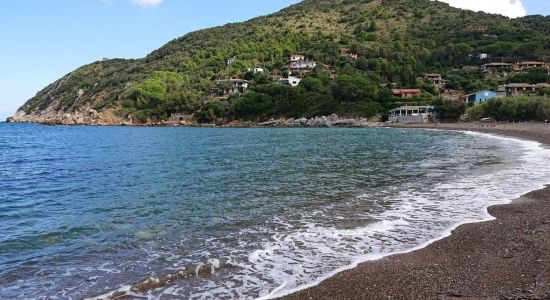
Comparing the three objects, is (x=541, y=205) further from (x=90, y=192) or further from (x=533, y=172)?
(x=90, y=192)

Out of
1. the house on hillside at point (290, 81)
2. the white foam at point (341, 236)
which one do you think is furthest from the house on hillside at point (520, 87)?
the white foam at point (341, 236)

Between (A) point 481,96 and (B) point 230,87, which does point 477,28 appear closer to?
(A) point 481,96

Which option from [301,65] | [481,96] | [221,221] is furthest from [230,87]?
[221,221]

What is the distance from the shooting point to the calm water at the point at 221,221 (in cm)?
818

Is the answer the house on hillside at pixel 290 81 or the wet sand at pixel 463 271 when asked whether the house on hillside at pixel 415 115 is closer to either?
the house on hillside at pixel 290 81

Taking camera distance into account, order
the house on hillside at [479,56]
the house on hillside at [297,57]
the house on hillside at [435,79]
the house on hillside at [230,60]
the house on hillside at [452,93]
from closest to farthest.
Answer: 1. the house on hillside at [452,93]
2. the house on hillside at [435,79]
3. the house on hillside at [479,56]
4. the house on hillside at [297,57]
5. the house on hillside at [230,60]

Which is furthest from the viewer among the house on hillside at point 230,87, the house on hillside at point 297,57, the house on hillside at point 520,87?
the house on hillside at point 297,57

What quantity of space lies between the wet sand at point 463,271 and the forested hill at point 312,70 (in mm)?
100150

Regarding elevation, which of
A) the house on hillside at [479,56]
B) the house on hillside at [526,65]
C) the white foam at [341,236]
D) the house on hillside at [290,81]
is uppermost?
the house on hillside at [479,56]

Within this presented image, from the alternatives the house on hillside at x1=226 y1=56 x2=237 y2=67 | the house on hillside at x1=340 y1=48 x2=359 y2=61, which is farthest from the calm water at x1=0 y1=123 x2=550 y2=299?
the house on hillside at x1=226 y1=56 x2=237 y2=67

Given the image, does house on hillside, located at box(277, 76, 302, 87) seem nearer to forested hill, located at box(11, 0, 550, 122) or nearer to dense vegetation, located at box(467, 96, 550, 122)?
forested hill, located at box(11, 0, 550, 122)

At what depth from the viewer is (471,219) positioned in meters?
12.1

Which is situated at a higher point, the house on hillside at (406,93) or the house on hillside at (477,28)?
the house on hillside at (477,28)

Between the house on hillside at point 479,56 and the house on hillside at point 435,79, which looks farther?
the house on hillside at point 479,56
